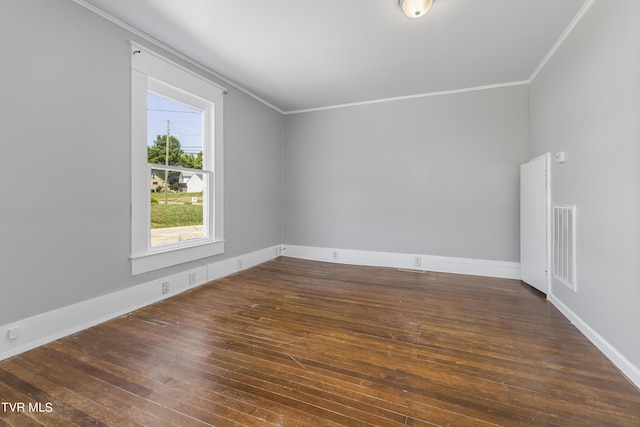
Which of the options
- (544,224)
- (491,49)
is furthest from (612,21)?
(544,224)

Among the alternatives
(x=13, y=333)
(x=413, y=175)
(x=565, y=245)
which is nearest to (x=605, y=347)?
(x=565, y=245)

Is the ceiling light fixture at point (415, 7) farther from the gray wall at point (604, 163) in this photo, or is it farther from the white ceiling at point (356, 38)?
the gray wall at point (604, 163)

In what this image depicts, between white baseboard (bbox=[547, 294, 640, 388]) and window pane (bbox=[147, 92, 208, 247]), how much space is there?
13.8 ft

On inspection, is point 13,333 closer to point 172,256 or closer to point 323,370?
point 172,256

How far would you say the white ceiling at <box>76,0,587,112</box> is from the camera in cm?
239

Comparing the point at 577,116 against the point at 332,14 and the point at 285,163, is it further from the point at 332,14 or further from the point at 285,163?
the point at 285,163

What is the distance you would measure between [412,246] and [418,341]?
8.18ft

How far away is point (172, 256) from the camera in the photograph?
125 inches

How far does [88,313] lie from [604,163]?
4.52 m

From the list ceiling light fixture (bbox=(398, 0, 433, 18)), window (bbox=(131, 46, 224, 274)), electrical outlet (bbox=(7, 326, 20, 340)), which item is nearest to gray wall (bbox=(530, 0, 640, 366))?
ceiling light fixture (bbox=(398, 0, 433, 18))

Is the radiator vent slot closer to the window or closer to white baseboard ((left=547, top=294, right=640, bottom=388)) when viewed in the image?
white baseboard ((left=547, top=294, right=640, bottom=388))

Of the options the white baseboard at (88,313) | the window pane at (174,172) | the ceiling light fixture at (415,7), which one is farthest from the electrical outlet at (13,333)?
the ceiling light fixture at (415,7)

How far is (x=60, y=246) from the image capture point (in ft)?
7.37

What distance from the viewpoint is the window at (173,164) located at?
9.27 feet
